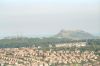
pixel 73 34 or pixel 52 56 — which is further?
pixel 73 34

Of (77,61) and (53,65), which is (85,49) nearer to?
(77,61)

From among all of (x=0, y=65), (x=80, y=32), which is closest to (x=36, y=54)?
(x=0, y=65)

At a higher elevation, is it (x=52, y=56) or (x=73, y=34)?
(x=52, y=56)

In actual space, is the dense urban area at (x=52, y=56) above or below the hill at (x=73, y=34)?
above

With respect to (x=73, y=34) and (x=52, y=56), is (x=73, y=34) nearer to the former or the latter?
(x=73, y=34)

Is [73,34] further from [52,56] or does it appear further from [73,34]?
[52,56]

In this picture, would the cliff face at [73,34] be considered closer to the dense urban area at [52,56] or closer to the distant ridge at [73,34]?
the distant ridge at [73,34]

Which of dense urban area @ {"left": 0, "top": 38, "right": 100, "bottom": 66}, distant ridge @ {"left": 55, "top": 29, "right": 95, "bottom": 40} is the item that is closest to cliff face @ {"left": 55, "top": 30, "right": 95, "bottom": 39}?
distant ridge @ {"left": 55, "top": 29, "right": 95, "bottom": 40}

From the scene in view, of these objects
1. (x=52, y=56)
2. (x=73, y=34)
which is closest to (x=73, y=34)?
(x=73, y=34)

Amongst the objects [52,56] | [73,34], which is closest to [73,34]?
[73,34]

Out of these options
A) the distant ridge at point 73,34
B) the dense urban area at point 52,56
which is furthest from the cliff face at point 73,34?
the dense urban area at point 52,56

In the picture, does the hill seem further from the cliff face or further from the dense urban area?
the dense urban area
